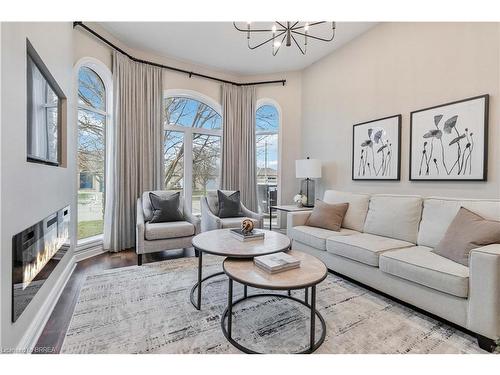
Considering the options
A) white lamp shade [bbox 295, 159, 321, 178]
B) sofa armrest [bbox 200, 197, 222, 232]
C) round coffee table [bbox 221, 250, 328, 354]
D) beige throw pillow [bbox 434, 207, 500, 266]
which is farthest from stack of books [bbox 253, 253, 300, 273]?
white lamp shade [bbox 295, 159, 321, 178]

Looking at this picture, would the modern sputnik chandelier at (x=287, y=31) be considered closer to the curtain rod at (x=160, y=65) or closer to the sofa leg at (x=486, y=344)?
the curtain rod at (x=160, y=65)

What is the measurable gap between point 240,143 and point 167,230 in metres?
2.32

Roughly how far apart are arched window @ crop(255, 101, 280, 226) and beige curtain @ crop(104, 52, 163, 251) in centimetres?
196

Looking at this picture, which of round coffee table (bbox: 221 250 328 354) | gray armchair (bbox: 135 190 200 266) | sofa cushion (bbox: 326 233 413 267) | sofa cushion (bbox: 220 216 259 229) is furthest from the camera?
sofa cushion (bbox: 220 216 259 229)

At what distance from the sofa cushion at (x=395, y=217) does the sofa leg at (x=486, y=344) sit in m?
0.97

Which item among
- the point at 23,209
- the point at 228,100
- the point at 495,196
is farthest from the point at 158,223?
the point at 495,196

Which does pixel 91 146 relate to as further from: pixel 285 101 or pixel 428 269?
pixel 428 269

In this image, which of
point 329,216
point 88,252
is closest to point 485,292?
point 329,216

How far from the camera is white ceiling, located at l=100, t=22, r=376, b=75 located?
10.7ft

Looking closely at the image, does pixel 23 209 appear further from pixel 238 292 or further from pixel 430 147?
pixel 430 147

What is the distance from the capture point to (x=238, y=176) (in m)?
4.73

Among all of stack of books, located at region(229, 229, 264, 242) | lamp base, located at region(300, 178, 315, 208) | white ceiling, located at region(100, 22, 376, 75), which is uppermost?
white ceiling, located at region(100, 22, 376, 75)

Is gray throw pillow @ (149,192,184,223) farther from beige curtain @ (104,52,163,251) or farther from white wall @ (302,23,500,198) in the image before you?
white wall @ (302,23,500,198)

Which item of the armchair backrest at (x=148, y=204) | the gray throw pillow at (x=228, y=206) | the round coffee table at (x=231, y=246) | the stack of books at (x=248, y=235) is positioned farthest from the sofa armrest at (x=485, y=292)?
the armchair backrest at (x=148, y=204)
